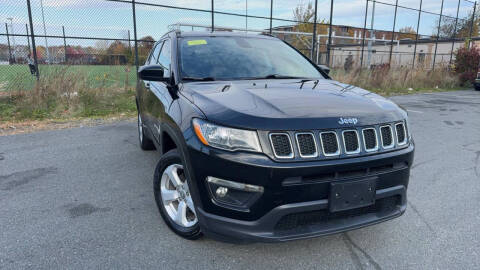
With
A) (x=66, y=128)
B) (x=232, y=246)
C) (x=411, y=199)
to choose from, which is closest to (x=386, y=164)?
(x=232, y=246)

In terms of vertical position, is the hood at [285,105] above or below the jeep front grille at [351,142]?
above

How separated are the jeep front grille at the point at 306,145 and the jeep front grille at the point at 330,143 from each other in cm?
6

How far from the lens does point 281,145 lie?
192 cm

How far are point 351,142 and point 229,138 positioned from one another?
782 mm

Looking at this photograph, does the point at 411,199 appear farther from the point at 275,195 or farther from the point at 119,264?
the point at 119,264

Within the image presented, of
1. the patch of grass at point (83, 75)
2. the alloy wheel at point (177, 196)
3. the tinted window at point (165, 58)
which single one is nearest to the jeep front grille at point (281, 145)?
the alloy wheel at point (177, 196)

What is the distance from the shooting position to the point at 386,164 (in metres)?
2.14

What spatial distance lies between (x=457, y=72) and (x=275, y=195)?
21.6 meters

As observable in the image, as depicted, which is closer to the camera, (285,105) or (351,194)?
(351,194)

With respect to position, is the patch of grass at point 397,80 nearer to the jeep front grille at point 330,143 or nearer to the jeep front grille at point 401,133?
the jeep front grille at point 401,133

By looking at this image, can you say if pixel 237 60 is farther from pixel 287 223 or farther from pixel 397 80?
pixel 397 80

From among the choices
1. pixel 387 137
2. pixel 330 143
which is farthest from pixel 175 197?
pixel 387 137

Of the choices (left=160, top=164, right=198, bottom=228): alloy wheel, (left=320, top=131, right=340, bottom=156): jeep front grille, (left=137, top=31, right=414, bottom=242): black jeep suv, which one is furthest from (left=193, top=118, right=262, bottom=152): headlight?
(left=160, top=164, right=198, bottom=228): alloy wheel

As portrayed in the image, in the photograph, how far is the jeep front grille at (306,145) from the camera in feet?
6.31
